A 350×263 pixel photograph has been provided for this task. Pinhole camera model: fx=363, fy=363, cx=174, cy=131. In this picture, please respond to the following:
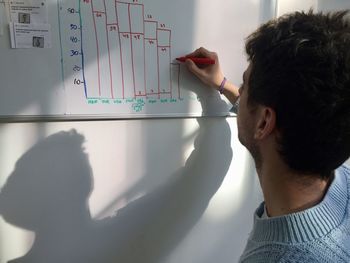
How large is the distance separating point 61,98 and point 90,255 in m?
0.61

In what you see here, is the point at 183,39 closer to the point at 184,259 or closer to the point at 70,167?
the point at 70,167

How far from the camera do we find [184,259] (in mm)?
1583

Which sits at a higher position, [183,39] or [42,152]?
[183,39]

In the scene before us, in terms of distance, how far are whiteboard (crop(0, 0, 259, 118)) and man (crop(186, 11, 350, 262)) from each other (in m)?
0.44

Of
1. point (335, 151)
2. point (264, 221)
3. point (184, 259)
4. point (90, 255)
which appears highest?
point (335, 151)

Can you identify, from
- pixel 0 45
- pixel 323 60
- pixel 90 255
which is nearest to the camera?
pixel 323 60

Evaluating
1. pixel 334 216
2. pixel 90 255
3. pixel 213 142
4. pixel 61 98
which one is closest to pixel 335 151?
pixel 334 216

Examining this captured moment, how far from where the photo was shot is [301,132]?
0.89 metres

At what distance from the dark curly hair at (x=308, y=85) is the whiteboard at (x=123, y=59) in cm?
49

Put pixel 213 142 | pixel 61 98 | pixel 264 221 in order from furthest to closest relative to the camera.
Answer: pixel 213 142
pixel 61 98
pixel 264 221

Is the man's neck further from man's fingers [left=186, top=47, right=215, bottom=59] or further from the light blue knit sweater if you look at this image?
man's fingers [left=186, top=47, right=215, bottom=59]

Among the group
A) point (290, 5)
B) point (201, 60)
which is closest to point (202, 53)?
point (201, 60)

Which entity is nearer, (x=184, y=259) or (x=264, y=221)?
(x=264, y=221)

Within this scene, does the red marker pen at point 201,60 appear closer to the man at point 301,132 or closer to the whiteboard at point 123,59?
the whiteboard at point 123,59
